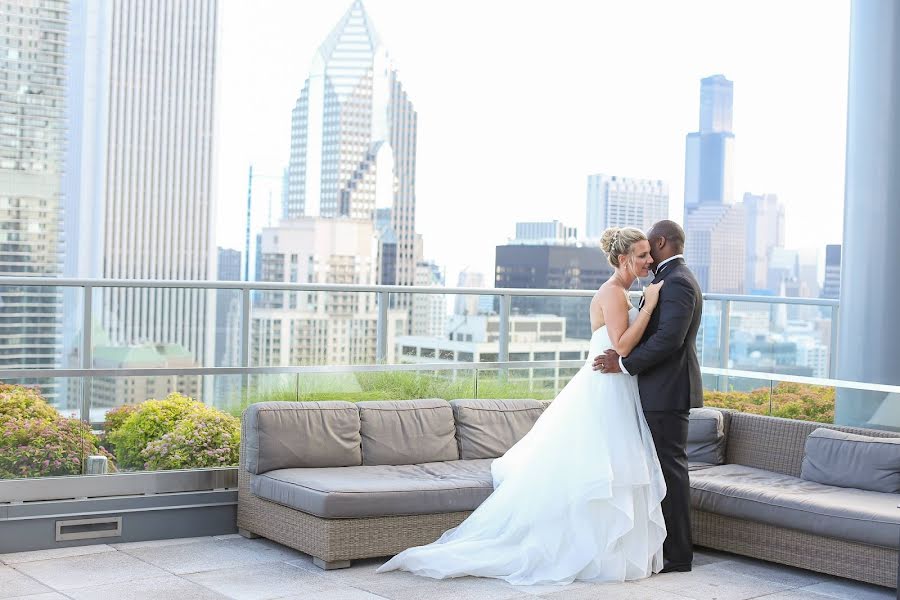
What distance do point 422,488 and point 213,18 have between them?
7888 cm

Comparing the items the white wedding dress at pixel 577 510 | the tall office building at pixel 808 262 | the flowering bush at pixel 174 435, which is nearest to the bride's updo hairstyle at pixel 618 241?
the white wedding dress at pixel 577 510

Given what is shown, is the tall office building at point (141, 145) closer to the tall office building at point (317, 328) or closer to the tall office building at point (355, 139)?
the tall office building at point (355, 139)

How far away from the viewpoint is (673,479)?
15.4 feet

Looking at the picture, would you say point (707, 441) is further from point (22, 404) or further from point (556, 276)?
point (556, 276)

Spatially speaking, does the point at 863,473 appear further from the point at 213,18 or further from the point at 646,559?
the point at 213,18

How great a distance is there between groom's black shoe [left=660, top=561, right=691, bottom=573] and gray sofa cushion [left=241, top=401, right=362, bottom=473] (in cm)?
153

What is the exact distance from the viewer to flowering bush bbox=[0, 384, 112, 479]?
193 inches

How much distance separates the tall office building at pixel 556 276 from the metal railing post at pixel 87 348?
2584 mm

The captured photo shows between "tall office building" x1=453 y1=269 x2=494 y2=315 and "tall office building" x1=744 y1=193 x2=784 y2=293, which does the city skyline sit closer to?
"tall office building" x1=744 y1=193 x2=784 y2=293

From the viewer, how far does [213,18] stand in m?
78.7

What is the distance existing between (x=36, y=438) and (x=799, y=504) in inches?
136

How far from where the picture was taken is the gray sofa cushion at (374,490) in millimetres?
4562

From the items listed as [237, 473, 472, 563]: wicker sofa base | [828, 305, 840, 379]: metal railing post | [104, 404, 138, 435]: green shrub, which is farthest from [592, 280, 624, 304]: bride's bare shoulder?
[828, 305, 840, 379]: metal railing post

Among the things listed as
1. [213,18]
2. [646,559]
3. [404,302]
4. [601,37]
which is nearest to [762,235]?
[601,37]
